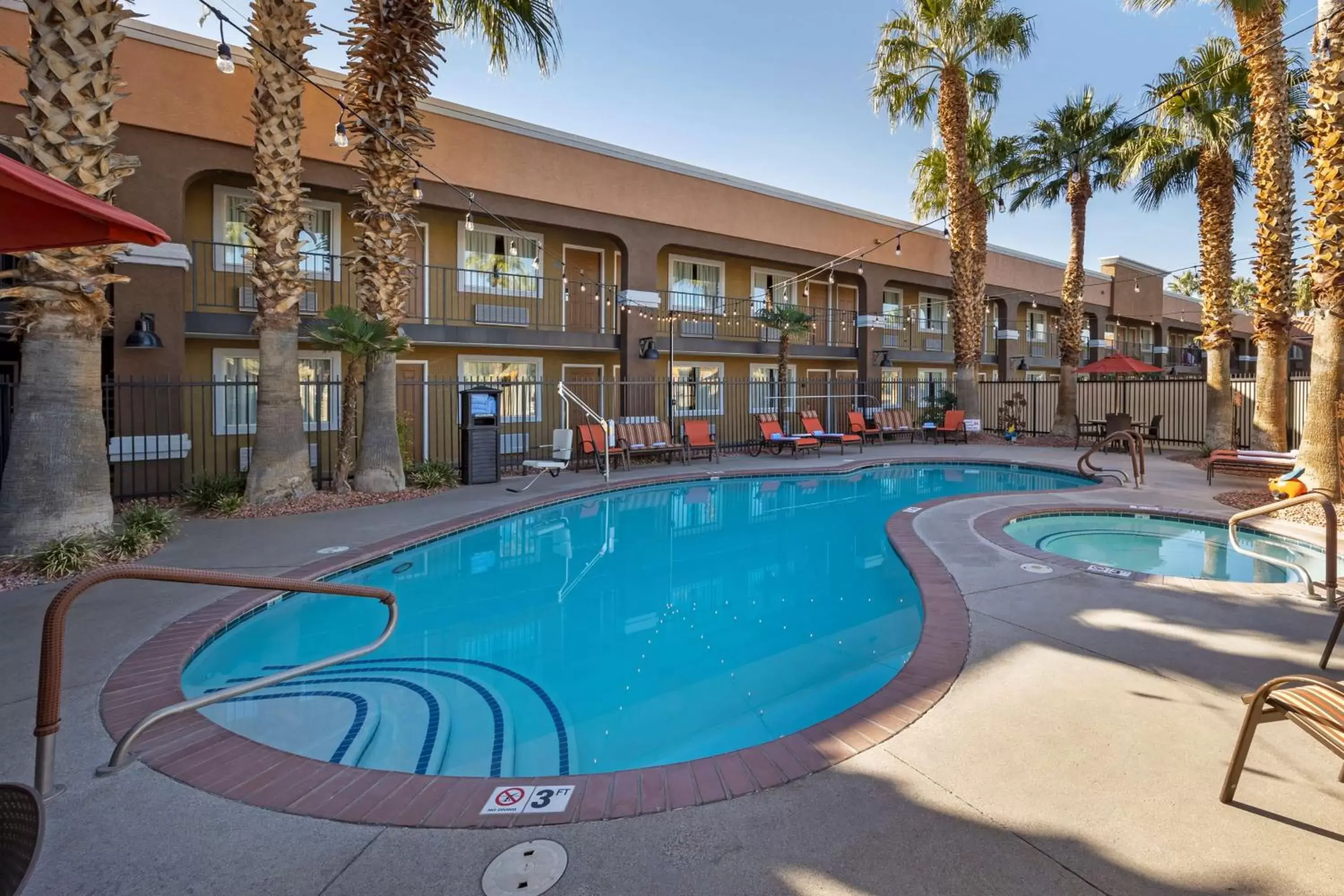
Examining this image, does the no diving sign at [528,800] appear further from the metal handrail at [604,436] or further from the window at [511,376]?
the window at [511,376]

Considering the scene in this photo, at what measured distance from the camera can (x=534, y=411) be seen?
1670 cm

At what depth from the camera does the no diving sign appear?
263cm

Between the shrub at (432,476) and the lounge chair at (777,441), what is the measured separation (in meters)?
8.25

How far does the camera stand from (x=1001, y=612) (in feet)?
16.2

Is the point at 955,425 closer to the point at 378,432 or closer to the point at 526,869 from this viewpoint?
the point at 378,432

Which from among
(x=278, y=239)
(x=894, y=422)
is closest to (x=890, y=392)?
(x=894, y=422)

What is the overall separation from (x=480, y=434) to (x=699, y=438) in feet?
19.0

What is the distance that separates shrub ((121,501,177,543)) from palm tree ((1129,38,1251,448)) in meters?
19.5

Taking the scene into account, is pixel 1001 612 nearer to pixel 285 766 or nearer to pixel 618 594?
pixel 618 594

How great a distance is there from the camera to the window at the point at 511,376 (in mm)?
16250

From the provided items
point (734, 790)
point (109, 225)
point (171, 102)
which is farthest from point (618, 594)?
point (171, 102)

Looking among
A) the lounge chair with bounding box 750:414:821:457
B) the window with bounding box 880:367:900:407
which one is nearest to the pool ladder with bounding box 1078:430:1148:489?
the lounge chair with bounding box 750:414:821:457

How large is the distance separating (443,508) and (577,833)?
306 inches

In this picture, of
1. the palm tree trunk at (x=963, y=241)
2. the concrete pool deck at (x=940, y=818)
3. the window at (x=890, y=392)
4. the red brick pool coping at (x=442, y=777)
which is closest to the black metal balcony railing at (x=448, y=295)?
the red brick pool coping at (x=442, y=777)
